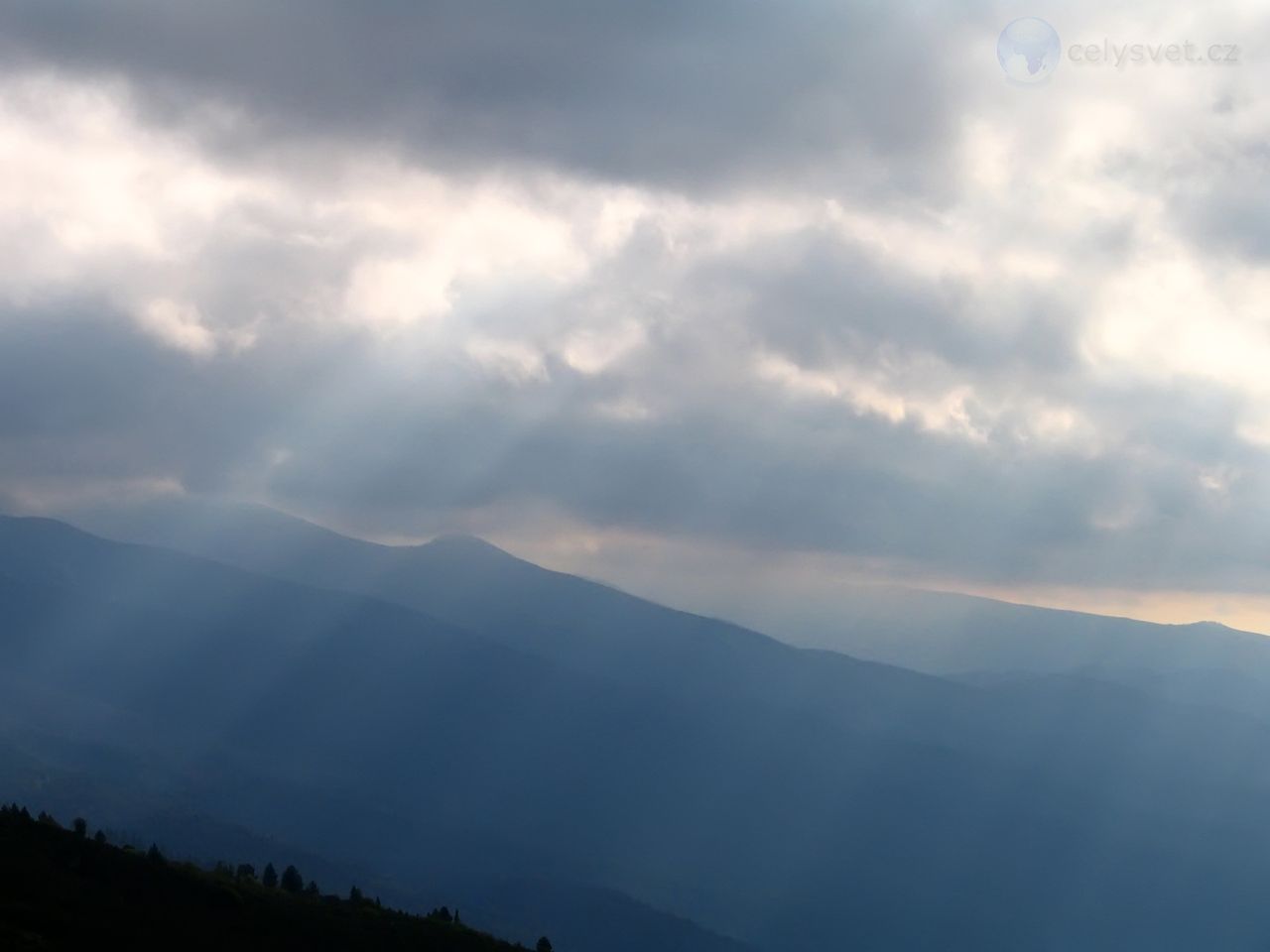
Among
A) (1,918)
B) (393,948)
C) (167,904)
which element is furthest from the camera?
(393,948)

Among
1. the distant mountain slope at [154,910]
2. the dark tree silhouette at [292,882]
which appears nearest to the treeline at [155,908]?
the distant mountain slope at [154,910]

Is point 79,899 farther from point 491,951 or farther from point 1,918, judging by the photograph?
point 491,951

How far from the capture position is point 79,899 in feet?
201

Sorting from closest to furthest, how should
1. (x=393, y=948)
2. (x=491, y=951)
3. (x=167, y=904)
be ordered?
(x=167, y=904) < (x=393, y=948) < (x=491, y=951)

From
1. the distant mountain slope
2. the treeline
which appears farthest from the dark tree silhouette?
the distant mountain slope

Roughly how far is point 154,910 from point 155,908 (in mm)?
390

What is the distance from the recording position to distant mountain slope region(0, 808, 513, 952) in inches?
2238

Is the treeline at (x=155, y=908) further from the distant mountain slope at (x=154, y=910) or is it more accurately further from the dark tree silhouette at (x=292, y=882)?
the dark tree silhouette at (x=292, y=882)

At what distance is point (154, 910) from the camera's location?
2552 inches

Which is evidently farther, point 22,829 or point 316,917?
point 316,917

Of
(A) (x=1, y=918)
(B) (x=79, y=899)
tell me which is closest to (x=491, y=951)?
(B) (x=79, y=899)

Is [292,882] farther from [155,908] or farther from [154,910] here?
[154,910]

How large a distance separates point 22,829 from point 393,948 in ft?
78.9

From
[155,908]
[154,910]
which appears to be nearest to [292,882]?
[155,908]
